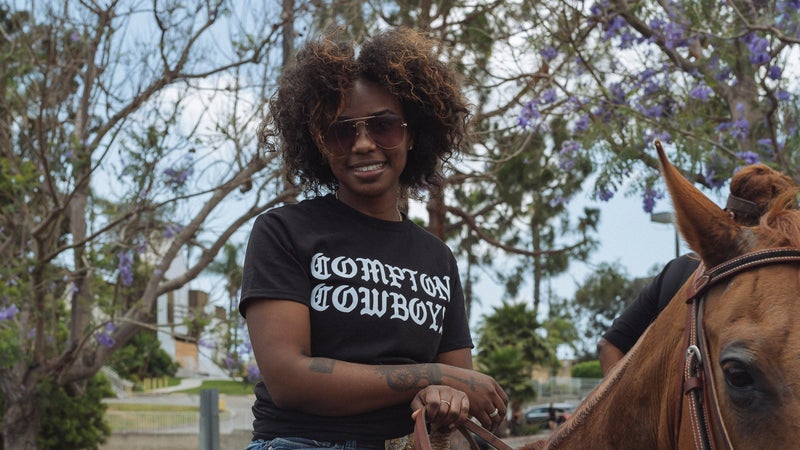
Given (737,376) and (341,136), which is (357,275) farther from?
(737,376)

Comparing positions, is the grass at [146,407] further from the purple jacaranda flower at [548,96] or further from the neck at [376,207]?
the neck at [376,207]

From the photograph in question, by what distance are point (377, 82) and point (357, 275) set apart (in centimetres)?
63

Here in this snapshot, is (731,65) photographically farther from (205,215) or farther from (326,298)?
(205,215)

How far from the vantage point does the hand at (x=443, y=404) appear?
243 centimetres

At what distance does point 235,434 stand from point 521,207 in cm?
967

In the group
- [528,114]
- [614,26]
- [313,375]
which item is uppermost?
[614,26]

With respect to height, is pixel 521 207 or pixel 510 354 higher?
pixel 521 207

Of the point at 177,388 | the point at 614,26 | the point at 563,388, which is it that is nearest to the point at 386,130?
the point at 614,26

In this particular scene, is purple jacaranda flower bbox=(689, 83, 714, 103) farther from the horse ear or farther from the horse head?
the horse ear

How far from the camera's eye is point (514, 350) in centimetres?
2397

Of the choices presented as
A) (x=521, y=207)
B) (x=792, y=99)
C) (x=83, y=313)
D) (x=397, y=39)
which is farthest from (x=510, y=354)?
(x=397, y=39)

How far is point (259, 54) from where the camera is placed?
11.3m

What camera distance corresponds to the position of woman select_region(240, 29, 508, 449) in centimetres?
246

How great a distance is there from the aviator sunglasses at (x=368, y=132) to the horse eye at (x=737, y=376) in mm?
1270
